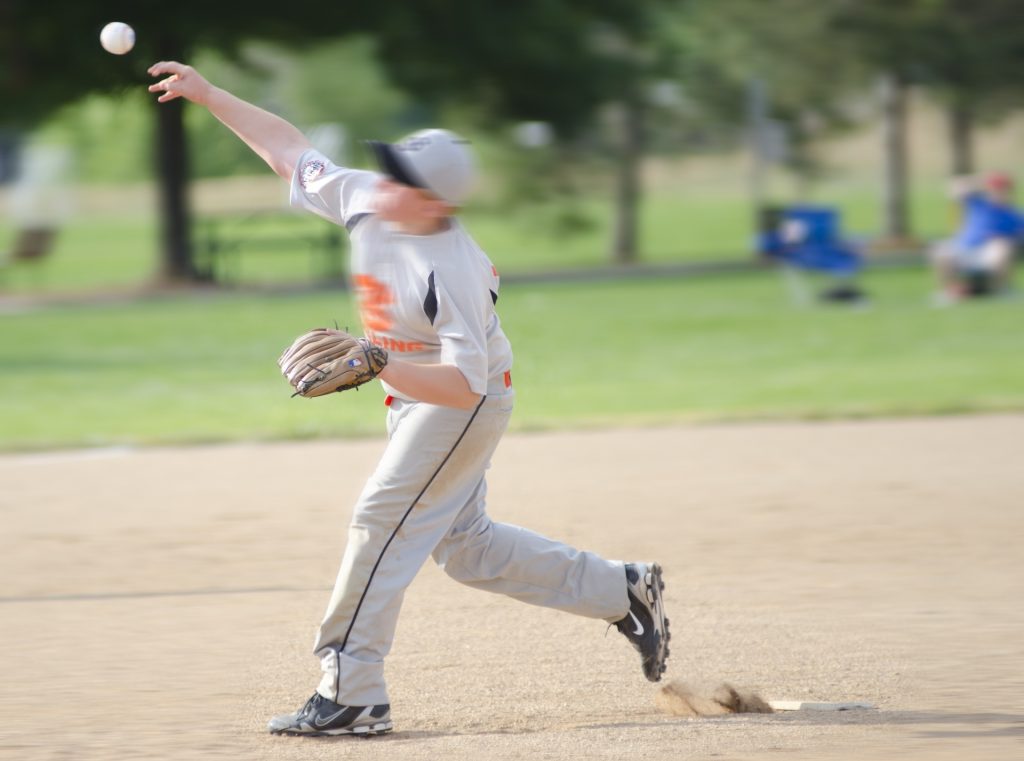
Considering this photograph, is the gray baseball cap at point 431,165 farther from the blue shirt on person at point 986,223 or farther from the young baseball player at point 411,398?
the blue shirt on person at point 986,223

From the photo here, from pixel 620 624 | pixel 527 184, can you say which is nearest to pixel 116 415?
pixel 620 624

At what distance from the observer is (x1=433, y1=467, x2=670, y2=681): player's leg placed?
494 cm

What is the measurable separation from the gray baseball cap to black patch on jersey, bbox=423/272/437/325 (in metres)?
0.24

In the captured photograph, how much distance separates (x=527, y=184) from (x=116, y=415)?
1764 cm

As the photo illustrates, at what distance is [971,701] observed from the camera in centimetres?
488

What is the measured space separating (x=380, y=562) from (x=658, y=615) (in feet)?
3.45

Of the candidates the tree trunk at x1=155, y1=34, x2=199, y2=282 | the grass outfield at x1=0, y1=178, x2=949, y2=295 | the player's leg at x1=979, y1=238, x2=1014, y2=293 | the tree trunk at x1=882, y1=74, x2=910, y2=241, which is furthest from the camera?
the tree trunk at x1=882, y1=74, x2=910, y2=241

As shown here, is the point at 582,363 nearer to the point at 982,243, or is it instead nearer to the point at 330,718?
the point at 982,243

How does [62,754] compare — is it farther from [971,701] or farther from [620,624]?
[971,701]

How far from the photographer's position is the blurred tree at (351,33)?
24266 millimetres

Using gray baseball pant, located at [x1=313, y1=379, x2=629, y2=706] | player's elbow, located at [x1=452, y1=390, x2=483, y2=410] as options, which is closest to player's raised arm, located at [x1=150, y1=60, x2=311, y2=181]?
gray baseball pant, located at [x1=313, y1=379, x2=629, y2=706]

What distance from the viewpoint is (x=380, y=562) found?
4.58 metres

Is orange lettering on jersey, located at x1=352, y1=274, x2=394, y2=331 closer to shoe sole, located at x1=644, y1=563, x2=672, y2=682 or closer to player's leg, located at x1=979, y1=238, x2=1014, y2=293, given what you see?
shoe sole, located at x1=644, y1=563, x2=672, y2=682

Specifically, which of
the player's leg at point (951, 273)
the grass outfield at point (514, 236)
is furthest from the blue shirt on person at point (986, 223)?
the grass outfield at point (514, 236)
